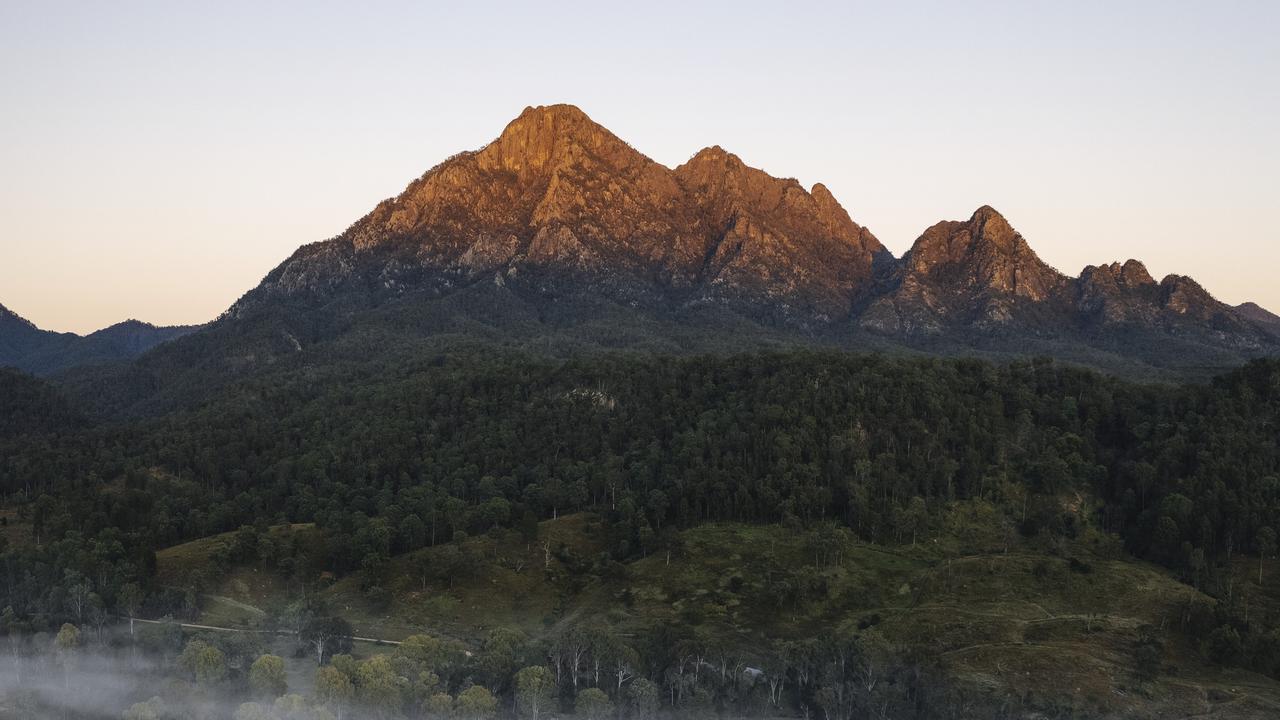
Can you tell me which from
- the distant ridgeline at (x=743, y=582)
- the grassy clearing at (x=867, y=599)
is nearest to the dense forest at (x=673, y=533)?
the distant ridgeline at (x=743, y=582)

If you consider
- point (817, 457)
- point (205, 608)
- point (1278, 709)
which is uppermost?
point (817, 457)

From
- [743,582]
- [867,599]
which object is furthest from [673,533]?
[867,599]

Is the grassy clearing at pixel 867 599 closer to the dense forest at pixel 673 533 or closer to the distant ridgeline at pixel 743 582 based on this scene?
the distant ridgeline at pixel 743 582

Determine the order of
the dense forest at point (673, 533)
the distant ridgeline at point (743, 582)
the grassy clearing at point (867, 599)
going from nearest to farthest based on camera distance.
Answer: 1. the dense forest at point (673, 533)
2. the distant ridgeline at point (743, 582)
3. the grassy clearing at point (867, 599)

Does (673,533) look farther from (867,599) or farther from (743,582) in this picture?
(867,599)

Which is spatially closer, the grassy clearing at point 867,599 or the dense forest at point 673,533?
the dense forest at point 673,533

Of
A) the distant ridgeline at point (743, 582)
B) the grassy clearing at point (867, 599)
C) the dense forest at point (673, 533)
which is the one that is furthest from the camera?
the grassy clearing at point (867, 599)

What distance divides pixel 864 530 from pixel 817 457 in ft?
73.8

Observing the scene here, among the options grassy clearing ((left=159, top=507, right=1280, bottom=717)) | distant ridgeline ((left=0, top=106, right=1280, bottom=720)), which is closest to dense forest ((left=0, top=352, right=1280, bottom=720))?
distant ridgeline ((left=0, top=106, right=1280, bottom=720))

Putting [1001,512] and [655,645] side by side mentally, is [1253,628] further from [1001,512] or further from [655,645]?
[655,645]

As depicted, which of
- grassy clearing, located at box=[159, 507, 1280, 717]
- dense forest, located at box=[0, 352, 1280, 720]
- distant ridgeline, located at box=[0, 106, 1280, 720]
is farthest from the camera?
grassy clearing, located at box=[159, 507, 1280, 717]

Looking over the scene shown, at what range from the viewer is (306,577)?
160m

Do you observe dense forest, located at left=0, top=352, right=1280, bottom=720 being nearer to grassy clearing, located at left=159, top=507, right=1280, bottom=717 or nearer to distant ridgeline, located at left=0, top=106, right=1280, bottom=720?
distant ridgeline, located at left=0, top=106, right=1280, bottom=720

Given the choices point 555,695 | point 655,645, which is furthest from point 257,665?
point 655,645
